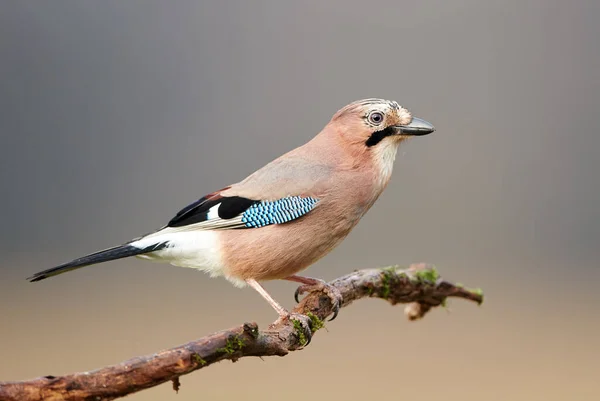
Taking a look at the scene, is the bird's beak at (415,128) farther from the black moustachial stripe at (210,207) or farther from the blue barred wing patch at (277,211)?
the black moustachial stripe at (210,207)

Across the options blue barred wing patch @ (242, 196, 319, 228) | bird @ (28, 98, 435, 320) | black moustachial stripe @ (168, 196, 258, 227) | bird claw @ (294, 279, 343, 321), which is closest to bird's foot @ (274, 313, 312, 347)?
bird @ (28, 98, 435, 320)

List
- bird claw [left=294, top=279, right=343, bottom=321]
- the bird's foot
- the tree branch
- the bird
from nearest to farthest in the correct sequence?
1. the tree branch
2. the bird's foot
3. the bird
4. bird claw [left=294, top=279, right=343, bottom=321]

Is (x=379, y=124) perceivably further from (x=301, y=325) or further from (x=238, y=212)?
(x=301, y=325)

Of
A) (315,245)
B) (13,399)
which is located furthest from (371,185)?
(13,399)

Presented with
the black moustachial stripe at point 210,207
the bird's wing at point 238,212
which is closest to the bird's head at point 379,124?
the bird's wing at point 238,212

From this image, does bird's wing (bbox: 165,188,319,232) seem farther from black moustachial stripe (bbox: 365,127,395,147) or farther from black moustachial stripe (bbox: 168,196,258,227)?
black moustachial stripe (bbox: 365,127,395,147)

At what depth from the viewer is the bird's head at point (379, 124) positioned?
11.4 ft

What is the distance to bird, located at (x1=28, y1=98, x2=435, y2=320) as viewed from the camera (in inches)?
129

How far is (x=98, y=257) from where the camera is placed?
304cm

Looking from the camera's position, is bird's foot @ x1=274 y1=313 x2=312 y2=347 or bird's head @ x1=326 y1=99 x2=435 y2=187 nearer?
bird's foot @ x1=274 y1=313 x2=312 y2=347

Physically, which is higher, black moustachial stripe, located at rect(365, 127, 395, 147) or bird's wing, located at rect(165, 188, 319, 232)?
black moustachial stripe, located at rect(365, 127, 395, 147)

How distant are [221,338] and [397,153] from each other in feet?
5.73

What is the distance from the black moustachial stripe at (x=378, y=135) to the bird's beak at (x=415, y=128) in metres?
0.04

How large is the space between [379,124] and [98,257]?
1.47 metres
